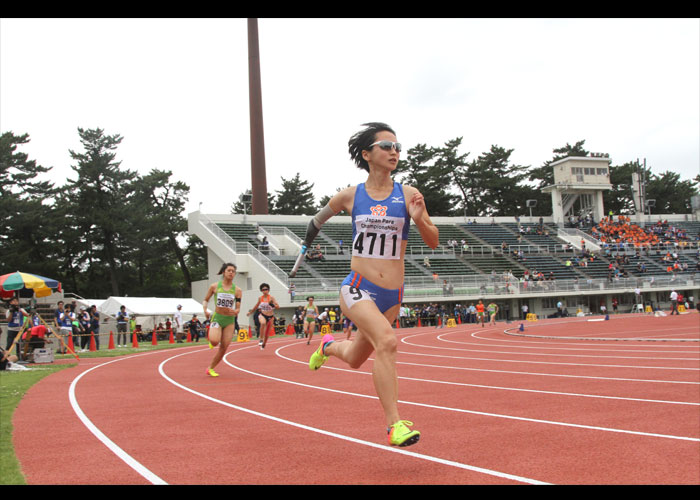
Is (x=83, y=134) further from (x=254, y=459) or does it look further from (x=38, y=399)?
(x=254, y=459)

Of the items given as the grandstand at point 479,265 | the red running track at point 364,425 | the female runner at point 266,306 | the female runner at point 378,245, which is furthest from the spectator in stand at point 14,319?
the grandstand at point 479,265

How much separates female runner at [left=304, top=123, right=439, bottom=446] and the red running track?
179 centimetres

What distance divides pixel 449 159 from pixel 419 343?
60205 mm

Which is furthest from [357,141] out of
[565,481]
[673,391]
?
[673,391]

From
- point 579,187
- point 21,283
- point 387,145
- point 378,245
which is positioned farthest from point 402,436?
point 579,187

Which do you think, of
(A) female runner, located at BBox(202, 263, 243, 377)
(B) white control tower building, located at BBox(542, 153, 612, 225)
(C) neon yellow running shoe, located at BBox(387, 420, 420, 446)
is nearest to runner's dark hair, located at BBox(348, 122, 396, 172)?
(C) neon yellow running shoe, located at BBox(387, 420, 420, 446)

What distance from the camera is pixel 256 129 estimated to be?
5809 cm

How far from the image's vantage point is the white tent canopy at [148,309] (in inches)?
1332

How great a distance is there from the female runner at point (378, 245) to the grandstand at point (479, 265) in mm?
34666

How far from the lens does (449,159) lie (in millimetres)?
81375

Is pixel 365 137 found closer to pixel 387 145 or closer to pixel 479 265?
pixel 387 145

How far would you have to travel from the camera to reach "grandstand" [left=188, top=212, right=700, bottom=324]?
1655 inches

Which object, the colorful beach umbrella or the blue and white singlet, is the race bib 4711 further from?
the colorful beach umbrella

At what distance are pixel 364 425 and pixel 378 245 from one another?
4378mm
